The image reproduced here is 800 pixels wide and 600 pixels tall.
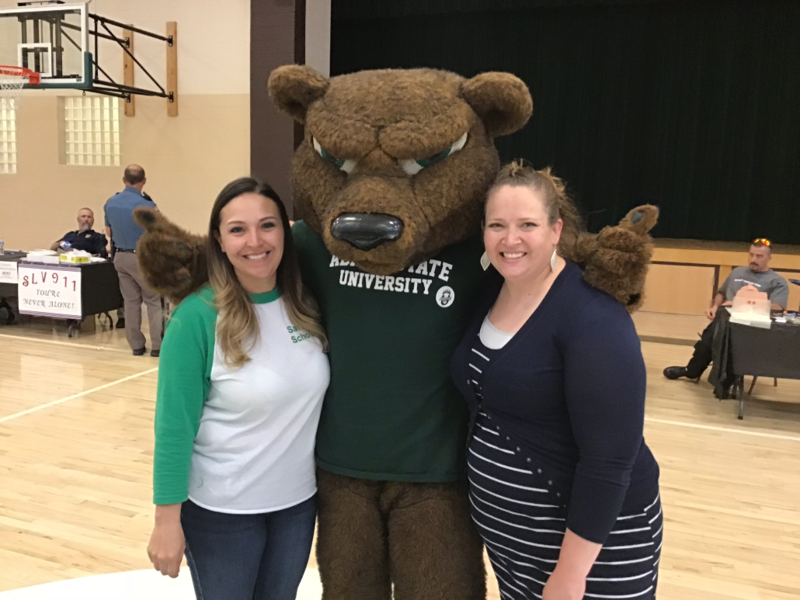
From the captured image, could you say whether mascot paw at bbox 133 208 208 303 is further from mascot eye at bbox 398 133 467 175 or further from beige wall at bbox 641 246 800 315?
beige wall at bbox 641 246 800 315

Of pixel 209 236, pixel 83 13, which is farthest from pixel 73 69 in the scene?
pixel 209 236

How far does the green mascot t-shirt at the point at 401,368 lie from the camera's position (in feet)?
4.56

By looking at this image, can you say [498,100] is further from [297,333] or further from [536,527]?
[536,527]

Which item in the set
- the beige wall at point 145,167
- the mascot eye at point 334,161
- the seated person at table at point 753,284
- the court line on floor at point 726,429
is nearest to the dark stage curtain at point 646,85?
the beige wall at point 145,167

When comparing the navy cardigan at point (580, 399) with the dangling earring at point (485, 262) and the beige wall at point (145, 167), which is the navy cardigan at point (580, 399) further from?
the beige wall at point (145, 167)

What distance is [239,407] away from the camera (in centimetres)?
138

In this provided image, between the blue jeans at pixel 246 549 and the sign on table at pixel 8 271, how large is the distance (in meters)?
6.01

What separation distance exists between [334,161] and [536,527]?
2.79 feet

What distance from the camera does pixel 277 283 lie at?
58.4 inches

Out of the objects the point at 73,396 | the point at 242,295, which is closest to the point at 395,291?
the point at 242,295

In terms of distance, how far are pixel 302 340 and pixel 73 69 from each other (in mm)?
6891

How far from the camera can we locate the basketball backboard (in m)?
6.87

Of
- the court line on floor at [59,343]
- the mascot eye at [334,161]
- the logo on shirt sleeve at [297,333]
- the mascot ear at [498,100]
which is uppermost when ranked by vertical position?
the mascot ear at [498,100]

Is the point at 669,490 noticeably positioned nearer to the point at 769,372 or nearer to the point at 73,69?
the point at 769,372
